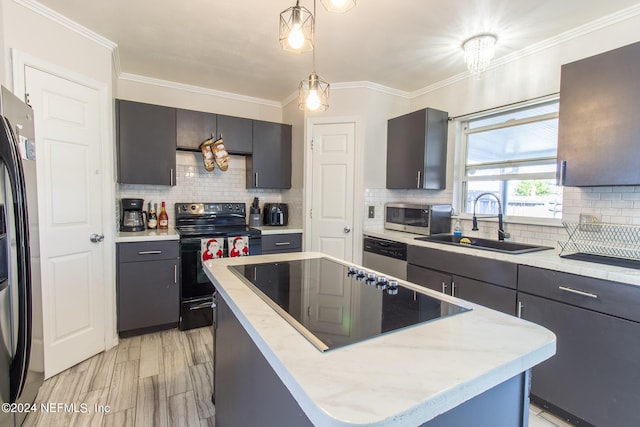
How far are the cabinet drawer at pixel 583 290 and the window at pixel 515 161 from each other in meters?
0.80

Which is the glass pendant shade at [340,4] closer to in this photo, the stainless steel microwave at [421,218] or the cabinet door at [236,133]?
the stainless steel microwave at [421,218]

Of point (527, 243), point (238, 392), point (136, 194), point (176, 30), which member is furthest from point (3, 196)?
point (527, 243)

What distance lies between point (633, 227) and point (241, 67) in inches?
124

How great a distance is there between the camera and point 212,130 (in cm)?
331

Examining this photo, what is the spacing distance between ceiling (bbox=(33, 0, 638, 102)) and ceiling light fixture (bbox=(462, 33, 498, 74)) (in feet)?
0.19

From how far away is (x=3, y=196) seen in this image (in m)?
1.25

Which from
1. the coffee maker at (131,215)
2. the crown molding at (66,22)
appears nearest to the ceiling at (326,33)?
the crown molding at (66,22)

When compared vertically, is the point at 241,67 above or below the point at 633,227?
above

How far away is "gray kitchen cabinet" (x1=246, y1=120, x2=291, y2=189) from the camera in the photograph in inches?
141

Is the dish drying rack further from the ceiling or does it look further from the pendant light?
the pendant light

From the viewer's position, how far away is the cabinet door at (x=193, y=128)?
3156 millimetres

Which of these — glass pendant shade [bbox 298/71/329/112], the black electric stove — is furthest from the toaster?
glass pendant shade [bbox 298/71/329/112]

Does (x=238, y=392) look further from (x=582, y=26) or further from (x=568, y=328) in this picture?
(x=582, y=26)

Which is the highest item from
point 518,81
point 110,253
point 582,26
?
point 582,26
